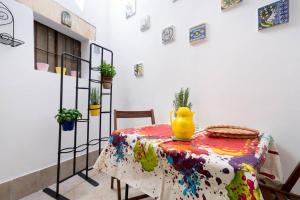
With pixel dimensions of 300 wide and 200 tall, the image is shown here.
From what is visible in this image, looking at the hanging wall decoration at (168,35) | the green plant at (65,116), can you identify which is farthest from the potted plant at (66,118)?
the hanging wall decoration at (168,35)

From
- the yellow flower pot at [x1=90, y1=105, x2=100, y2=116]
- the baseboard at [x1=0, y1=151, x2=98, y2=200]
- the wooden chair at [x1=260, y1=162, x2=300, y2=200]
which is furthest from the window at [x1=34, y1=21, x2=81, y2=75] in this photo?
the wooden chair at [x1=260, y1=162, x2=300, y2=200]

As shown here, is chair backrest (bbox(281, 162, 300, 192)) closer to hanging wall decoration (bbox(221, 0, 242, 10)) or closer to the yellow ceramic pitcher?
the yellow ceramic pitcher

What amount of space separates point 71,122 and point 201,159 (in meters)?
1.30

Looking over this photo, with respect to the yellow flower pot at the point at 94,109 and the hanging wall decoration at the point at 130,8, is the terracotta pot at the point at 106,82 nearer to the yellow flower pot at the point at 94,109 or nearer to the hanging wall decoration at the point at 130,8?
the yellow flower pot at the point at 94,109

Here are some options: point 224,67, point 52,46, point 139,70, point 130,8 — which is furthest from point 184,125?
point 130,8

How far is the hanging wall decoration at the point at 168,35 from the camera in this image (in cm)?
188

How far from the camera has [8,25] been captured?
142 cm

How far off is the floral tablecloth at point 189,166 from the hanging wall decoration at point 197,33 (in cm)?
106

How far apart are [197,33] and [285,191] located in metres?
1.39

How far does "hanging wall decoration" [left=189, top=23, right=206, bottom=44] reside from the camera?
5.33 ft

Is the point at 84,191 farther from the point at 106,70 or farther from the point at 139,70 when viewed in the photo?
the point at 139,70

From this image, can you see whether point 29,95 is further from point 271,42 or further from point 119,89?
point 271,42

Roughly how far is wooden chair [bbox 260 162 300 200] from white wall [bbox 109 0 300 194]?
359 mm

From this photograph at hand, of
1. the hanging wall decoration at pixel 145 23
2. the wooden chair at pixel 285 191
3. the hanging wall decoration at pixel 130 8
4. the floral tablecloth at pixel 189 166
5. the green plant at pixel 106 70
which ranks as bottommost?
the wooden chair at pixel 285 191
